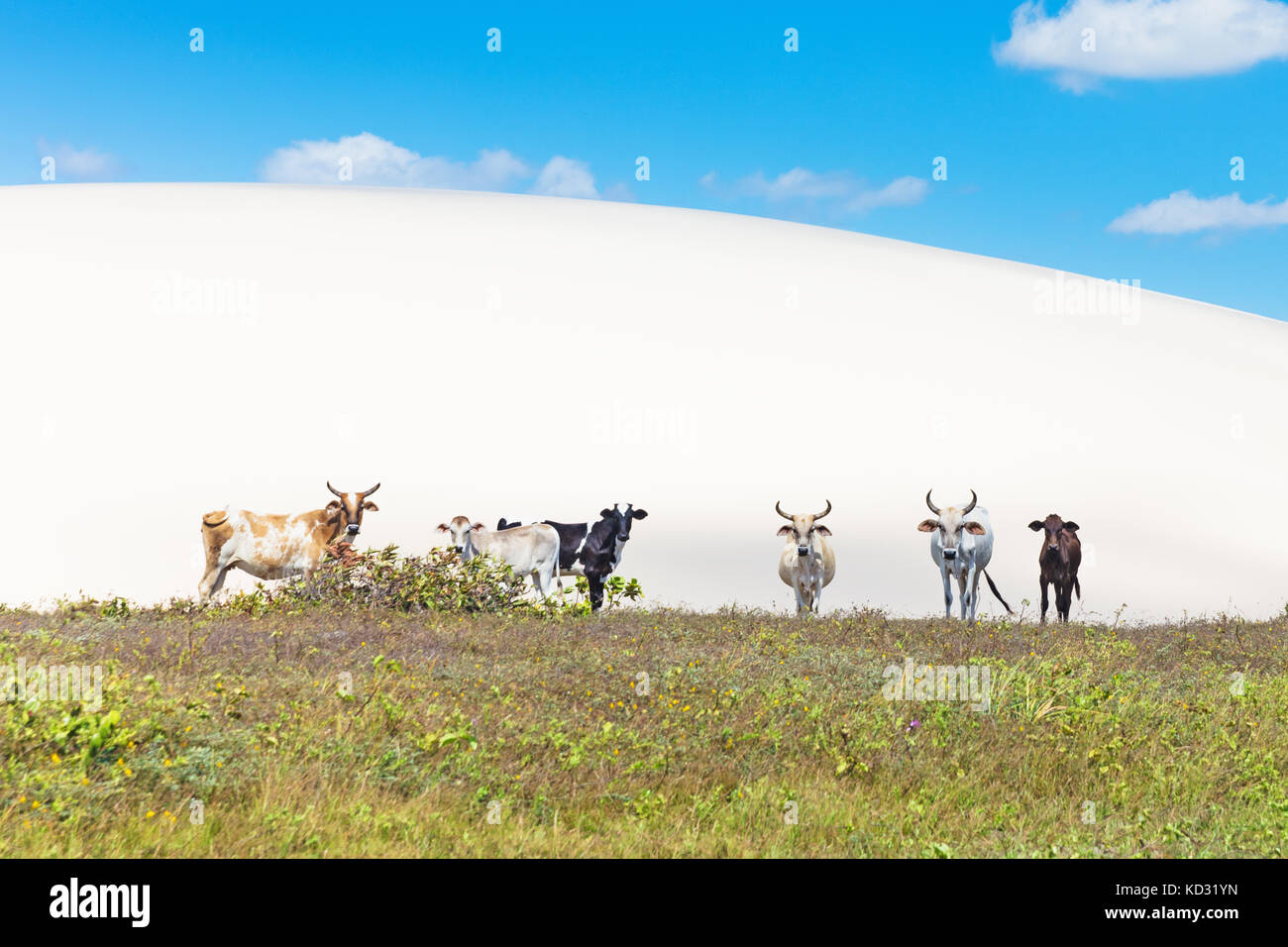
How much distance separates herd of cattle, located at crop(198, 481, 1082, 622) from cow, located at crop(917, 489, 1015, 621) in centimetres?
2

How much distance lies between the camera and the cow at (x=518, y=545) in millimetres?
17375

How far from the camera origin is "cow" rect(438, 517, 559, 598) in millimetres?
17375

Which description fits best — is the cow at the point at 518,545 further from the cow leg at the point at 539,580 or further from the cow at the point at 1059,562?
the cow at the point at 1059,562

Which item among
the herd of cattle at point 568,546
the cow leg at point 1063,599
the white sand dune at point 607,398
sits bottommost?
the cow leg at point 1063,599

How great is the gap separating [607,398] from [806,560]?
17.2 meters

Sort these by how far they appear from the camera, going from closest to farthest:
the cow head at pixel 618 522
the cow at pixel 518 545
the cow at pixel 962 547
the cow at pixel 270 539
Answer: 1. the cow at pixel 270 539
2. the cow at pixel 962 547
3. the cow at pixel 518 545
4. the cow head at pixel 618 522

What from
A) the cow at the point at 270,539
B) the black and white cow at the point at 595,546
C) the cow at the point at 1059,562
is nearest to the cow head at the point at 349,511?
the cow at the point at 270,539

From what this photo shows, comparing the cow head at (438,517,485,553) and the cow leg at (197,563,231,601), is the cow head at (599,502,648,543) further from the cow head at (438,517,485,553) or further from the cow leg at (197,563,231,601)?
the cow leg at (197,563,231,601)

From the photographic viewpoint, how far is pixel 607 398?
110 feet

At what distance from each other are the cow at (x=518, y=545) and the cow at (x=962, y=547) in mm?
5726

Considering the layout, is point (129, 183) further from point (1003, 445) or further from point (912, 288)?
point (1003, 445)

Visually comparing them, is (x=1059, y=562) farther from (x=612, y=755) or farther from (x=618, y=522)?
(x=612, y=755)

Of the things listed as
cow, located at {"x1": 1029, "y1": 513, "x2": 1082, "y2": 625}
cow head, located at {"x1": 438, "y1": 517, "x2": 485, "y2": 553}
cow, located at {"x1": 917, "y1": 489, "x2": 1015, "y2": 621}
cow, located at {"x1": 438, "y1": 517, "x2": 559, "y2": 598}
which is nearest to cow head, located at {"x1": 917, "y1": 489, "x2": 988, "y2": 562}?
cow, located at {"x1": 917, "y1": 489, "x2": 1015, "y2": 621}

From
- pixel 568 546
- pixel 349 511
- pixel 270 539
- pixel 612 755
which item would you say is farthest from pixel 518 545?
pixel 612 755
